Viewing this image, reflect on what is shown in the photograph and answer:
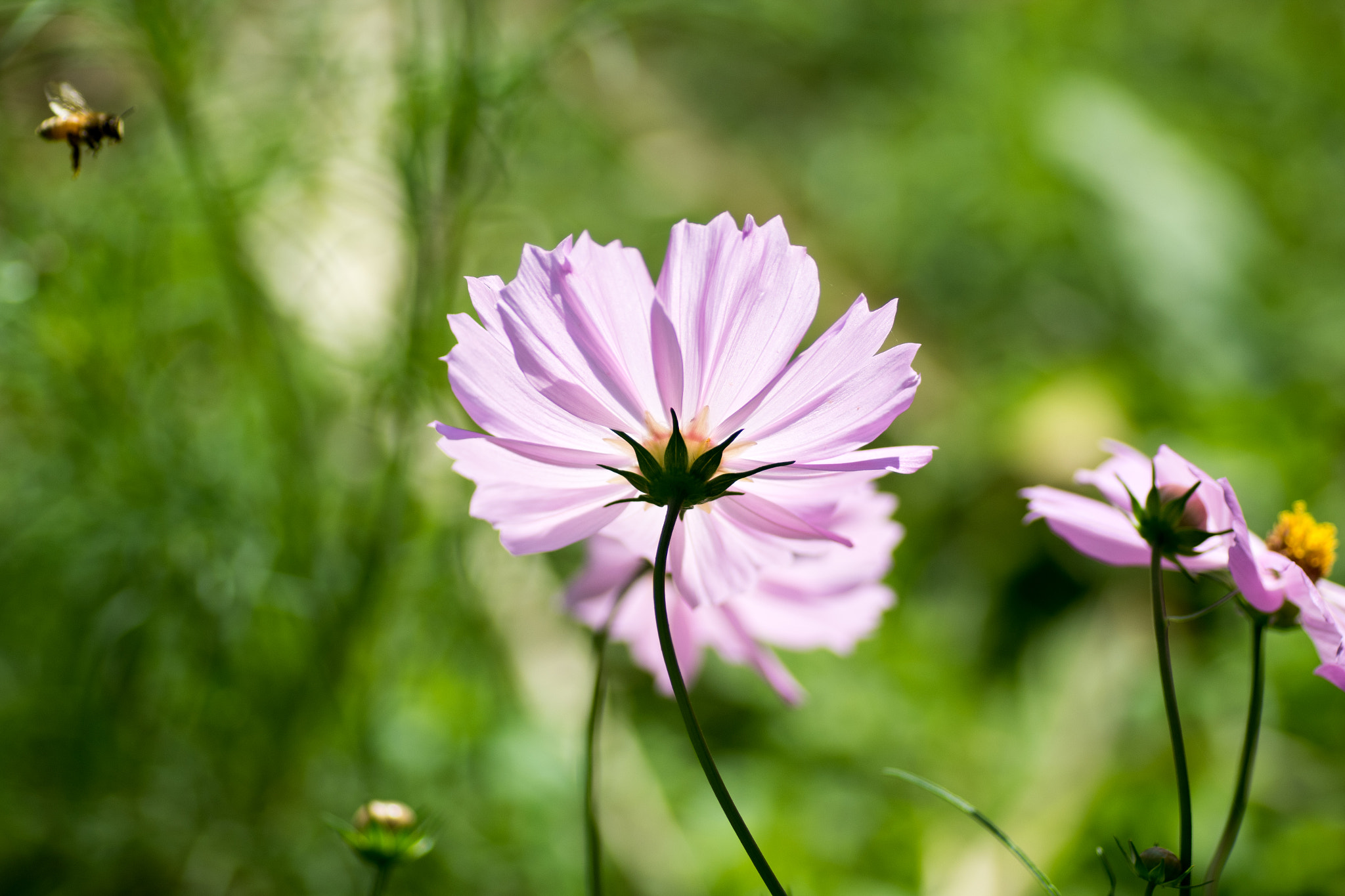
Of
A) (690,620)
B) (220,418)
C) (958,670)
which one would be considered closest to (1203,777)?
(958,670)

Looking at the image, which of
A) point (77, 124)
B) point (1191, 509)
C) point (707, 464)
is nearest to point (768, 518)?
point (707, 464)

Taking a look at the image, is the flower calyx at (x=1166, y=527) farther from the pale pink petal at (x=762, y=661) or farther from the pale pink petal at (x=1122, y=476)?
the pale pink petal at (x=762, y=661)

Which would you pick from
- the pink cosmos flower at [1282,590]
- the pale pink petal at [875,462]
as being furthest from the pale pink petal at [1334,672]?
the pale pink petal at [875,462]

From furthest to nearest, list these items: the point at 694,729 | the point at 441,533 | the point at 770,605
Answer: the point at 441,533
the point at 770,605
the point at 694,729

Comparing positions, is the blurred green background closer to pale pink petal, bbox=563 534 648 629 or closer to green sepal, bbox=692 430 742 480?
pale pink petal, bbox=563 534 648 629

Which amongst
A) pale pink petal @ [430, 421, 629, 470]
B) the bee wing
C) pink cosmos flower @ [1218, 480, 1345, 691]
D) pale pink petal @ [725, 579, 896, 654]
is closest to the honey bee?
the bee wing

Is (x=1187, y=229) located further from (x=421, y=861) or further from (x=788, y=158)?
(x=421, y=861)

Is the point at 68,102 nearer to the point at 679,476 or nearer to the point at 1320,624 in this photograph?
the point at 679,476

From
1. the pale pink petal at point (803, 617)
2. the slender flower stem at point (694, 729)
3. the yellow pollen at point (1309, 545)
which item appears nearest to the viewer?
the slender flower stem at point (694, 729)
